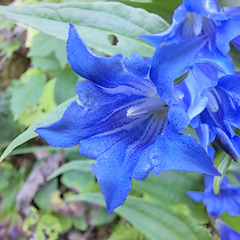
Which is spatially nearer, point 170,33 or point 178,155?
point 178,155

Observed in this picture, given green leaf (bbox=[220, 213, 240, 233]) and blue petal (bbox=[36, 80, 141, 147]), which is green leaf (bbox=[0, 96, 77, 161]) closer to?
blue petal (bbox=[36, 80, 141, 147])

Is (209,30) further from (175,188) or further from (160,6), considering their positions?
(175,188)

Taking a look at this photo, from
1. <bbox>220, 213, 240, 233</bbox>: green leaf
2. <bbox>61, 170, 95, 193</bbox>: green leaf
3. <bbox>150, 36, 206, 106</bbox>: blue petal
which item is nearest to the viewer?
<bbox>150, 36, 206, 106</bbox>: blue petal

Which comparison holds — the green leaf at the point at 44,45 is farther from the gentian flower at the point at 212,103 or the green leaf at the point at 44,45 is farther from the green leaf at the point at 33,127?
the gentian flower at the point at 212,103

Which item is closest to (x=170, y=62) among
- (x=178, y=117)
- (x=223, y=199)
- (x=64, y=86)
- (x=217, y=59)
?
(x=178, y=117)

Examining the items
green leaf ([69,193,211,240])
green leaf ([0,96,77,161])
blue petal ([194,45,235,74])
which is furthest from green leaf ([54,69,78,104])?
blue petal ([194,45,235,74])

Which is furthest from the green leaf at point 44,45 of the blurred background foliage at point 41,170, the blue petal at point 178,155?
the blue petal at point 178,155
